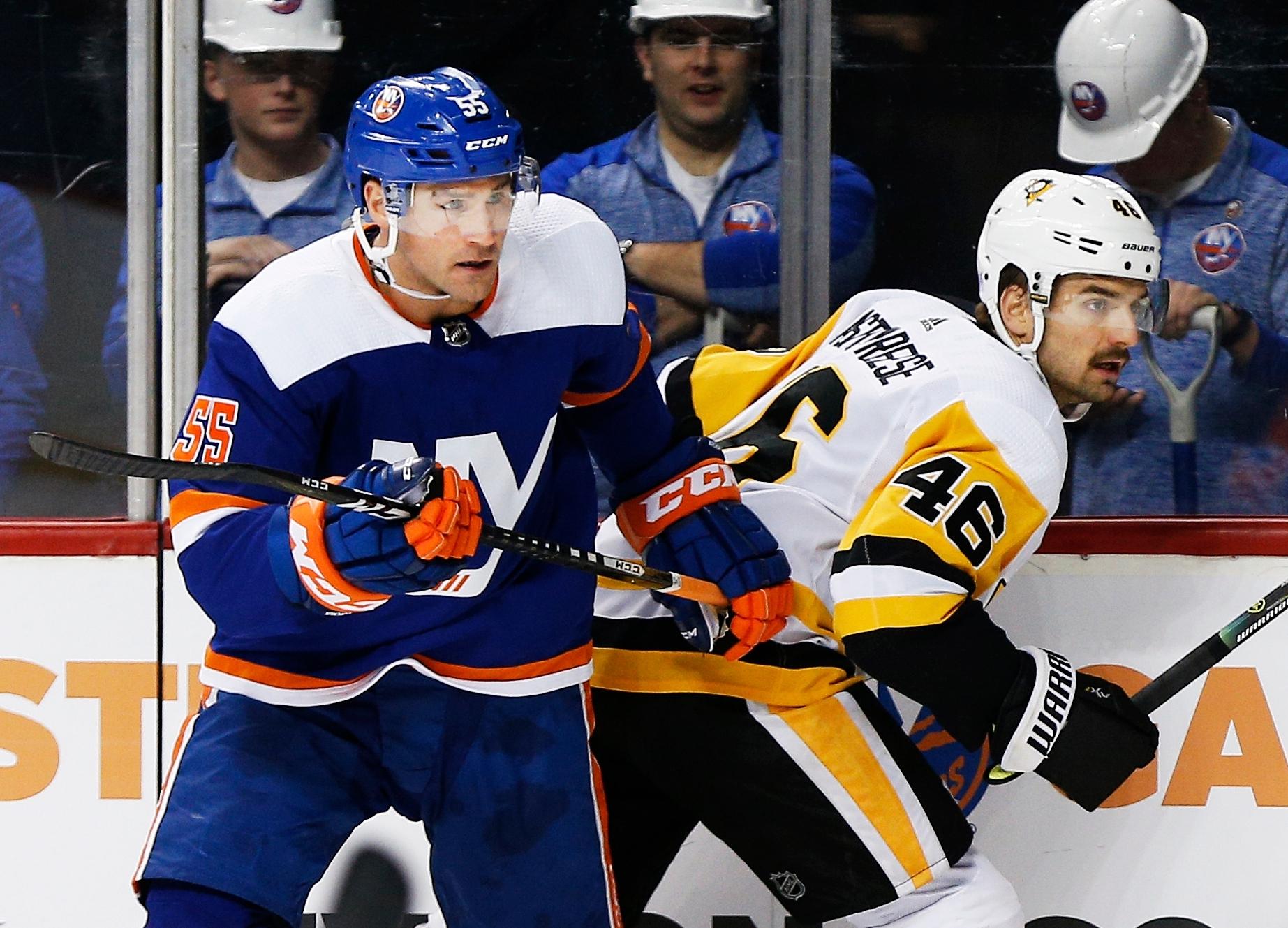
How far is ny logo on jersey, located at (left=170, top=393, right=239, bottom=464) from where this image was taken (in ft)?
5.96

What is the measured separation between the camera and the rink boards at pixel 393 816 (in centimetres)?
258

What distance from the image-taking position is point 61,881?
261 centimetres

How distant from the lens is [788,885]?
217 cm

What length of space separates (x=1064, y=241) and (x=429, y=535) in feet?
3.15

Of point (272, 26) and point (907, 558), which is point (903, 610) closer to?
point (907, 558)

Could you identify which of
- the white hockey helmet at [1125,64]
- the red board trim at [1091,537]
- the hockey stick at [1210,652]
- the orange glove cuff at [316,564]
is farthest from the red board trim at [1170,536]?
the orange glove cuff at [316,564]

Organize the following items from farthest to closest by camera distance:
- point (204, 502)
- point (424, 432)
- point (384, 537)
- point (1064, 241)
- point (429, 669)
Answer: point (1064, 241) → point (429, 669) → point (424, 432) → point (204, 502) → point (384, 537)

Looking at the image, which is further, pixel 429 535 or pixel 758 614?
pixel 758 614

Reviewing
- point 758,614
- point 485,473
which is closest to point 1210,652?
point 758,614

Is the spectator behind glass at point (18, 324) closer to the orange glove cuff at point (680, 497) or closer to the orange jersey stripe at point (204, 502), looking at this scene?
the orange jersey stripe at point (204, 502)

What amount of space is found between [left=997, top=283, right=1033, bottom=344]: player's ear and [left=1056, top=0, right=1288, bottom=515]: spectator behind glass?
1.56ft

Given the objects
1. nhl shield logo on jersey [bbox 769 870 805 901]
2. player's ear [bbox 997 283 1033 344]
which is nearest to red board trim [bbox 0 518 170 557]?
nhl shield logo on jersey [bbox 769 870 805 901]

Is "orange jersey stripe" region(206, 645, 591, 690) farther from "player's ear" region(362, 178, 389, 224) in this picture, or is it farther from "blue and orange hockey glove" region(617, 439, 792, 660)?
"player's ear" region(362, 178, 389, 224)

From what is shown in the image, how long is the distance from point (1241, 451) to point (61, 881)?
1.94m
